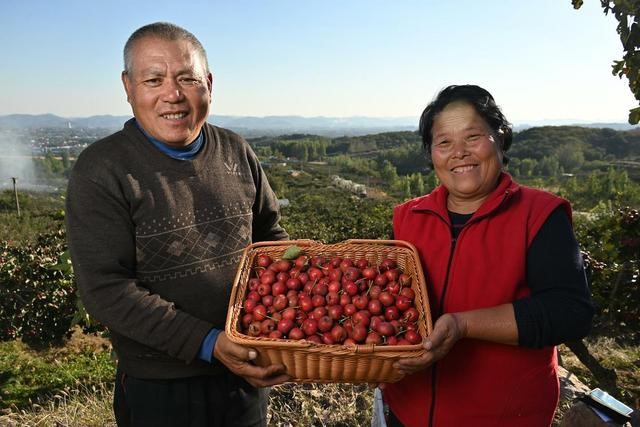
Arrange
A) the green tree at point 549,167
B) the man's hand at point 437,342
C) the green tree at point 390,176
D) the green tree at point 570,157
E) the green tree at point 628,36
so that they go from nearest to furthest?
1. the man's hand at point 437,342
2. the green tree at point 628,36
3. the green tree at point 549,167
4. the green tree at point 390,176
5. the green tree at point 570,157

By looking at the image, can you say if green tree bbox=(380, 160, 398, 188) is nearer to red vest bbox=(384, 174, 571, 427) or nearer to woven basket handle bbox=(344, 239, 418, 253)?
woven basket handle bbox=(344, 239, 418, 253)

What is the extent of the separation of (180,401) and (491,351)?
4.59 feet

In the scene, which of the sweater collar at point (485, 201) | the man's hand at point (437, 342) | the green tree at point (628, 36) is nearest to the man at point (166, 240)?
the man's hand at point (437, 342)

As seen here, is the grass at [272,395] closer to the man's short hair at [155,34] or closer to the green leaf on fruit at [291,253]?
the green leaf on fruit at [291,253]

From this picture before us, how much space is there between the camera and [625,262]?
507 centimetres

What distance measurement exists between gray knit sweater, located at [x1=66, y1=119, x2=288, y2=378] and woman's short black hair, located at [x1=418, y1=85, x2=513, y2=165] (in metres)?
0.96

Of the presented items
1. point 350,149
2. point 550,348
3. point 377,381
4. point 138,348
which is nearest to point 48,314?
point 138,348

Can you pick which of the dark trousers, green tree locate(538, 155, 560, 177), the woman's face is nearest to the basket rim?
the woman's face

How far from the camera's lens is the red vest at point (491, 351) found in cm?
185

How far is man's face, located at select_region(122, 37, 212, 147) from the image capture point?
6.52 feet

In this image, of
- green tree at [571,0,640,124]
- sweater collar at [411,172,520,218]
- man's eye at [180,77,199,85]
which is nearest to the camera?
sweater collar at [411,172,520,218]

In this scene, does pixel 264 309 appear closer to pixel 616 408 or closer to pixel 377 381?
pixel 377 381

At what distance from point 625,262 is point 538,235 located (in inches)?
162

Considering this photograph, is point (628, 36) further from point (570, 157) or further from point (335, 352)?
point (570, 157)
